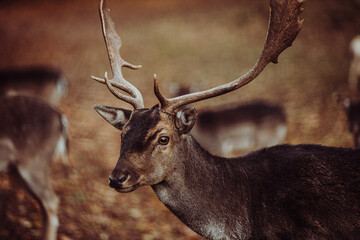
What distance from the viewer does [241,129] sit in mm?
6883

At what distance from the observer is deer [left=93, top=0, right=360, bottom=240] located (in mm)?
2762

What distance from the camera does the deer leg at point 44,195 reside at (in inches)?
189

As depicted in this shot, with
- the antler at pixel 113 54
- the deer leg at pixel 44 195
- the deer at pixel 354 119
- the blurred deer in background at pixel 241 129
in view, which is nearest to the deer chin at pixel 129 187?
the antler at pixel 113 54

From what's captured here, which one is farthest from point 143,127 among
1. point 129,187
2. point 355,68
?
point 355,68

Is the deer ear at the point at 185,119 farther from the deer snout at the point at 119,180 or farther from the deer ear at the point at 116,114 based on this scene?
the deer snout at the point at 119,180

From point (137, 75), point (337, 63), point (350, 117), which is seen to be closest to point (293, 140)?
point (350, 117)

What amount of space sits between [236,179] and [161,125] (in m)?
0.77

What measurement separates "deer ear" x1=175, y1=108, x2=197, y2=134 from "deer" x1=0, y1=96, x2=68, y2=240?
8.81 ft

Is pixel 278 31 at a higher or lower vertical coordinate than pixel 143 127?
higher

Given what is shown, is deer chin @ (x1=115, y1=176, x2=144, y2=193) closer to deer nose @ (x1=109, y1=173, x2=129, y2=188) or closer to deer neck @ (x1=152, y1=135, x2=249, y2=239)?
deer nose @ (x1=109, y1=173, x2=129, y2=188)

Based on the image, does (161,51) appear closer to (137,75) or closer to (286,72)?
(137,75)

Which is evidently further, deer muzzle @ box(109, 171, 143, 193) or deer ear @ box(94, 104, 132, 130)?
deer ear @ box(94, 104, 132, 130)

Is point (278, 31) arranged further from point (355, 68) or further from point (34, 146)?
point (355, 68)

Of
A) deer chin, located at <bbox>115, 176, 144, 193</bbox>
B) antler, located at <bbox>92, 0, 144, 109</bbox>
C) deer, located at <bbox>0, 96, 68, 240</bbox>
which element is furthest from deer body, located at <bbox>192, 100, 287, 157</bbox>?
deer chin, located at <bbox>115, 176, 144, 193</bbox>
